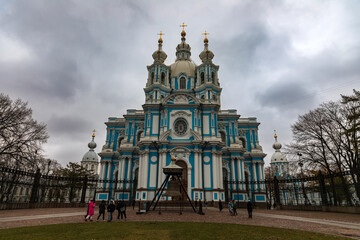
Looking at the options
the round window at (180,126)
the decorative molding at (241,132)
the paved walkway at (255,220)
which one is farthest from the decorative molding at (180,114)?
the paved walkway at (255,220)

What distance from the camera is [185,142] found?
26.8m

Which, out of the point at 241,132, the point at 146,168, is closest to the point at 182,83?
the point at 241,132

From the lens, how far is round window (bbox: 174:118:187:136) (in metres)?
28.3

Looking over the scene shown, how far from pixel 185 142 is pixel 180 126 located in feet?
8.97

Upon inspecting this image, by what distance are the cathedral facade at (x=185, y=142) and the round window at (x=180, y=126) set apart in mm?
77

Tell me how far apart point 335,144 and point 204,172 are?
13.6 meters

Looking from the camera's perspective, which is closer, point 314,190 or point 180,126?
point 314,190

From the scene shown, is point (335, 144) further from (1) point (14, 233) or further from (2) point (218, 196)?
(1) point (14, 233)

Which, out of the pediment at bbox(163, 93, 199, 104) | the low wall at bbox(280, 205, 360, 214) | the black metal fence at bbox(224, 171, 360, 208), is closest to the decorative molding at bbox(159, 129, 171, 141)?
the pediment at bbox(163, 93, 199, 104)

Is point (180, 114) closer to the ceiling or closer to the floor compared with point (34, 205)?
closer to the ceiling

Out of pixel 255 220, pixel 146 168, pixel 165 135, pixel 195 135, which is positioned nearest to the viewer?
pixel 255 220

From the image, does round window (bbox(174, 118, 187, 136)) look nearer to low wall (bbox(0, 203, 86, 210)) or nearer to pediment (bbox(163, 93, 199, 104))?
pediment (bbox(163, 93, 199, 104))

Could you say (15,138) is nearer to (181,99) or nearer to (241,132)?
(181,99)

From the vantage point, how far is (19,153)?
A: 62.5 ft
